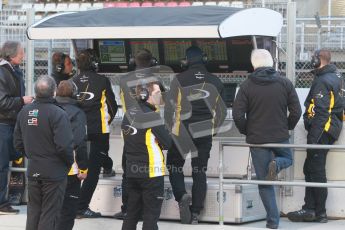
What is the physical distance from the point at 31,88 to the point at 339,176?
395cm

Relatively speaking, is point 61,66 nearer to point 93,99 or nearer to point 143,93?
point 93,99

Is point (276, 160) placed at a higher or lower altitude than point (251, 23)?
lower

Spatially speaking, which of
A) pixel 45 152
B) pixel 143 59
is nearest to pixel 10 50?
pixel 143 59

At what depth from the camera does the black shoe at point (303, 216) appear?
762 centimetres

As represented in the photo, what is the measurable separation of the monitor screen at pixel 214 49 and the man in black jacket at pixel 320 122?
1.38 metres

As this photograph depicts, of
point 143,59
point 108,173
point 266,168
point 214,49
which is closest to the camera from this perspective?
point 266,168

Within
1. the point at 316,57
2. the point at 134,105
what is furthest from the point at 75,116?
the point at 316,57

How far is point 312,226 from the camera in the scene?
7461 millimetres

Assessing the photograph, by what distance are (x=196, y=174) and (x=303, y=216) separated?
131cm

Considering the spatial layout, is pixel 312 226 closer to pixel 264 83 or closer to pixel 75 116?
pixel 264 83

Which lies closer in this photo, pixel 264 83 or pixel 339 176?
pixel 264 83

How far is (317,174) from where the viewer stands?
7562 millimetres

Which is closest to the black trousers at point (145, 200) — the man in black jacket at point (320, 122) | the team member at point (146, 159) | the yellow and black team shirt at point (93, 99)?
the team member at point (146, 159)

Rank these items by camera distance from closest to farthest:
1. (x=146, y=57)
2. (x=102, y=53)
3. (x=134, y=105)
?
(x=134, y=105), (x=146, y=57), (x=102, y=53)
